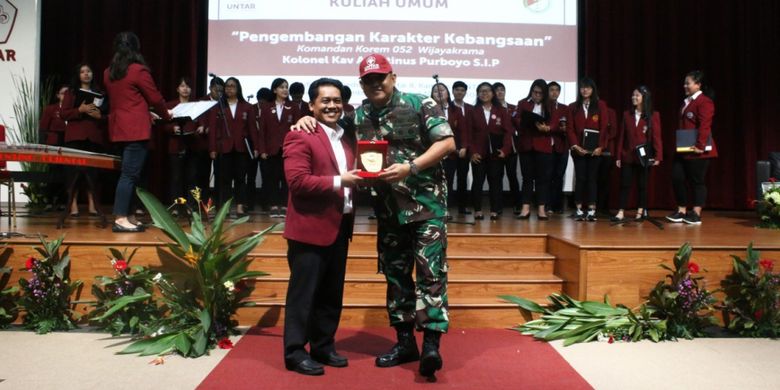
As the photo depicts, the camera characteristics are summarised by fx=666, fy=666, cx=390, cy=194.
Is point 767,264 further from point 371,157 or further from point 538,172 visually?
point 538,172

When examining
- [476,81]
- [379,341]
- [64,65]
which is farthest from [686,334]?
[64,65]

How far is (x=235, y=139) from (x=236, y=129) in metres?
0.09

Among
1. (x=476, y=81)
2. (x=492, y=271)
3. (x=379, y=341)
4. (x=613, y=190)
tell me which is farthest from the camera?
(x=613, y=190)

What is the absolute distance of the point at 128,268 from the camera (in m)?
3.73

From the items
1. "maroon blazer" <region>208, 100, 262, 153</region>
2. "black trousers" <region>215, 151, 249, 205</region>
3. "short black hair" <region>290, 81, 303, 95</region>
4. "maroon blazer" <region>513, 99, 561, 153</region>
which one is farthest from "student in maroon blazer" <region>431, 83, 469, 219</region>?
"black trousers" <region>215, 151, 249, 205</region>

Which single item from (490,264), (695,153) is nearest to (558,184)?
(695,153)

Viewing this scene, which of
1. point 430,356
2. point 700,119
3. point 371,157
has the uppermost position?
point 700,119

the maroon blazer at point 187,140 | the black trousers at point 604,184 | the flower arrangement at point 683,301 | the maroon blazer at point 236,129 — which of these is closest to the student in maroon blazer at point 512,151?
the black trousers at point 604,184

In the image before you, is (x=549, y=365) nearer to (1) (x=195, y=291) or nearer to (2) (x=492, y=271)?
(2) (x=492, y=271)

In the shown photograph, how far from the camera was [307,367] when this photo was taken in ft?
9.50

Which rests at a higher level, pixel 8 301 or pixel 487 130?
pixel 487 130

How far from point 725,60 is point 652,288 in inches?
215

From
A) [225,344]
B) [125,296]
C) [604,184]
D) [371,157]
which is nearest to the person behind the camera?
[371,157]

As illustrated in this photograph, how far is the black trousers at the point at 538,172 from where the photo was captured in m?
6.33
